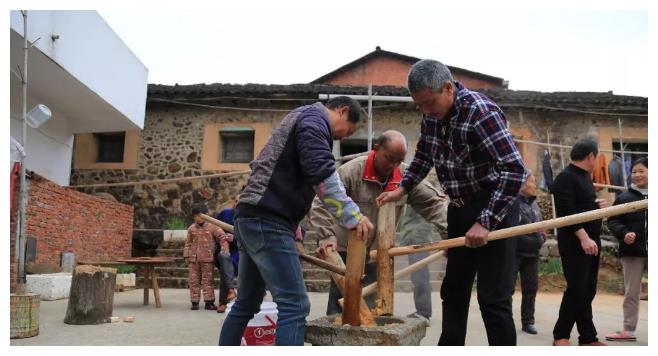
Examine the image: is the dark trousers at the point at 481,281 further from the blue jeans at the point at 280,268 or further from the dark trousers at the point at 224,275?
the dark trousers at the point at 224,275

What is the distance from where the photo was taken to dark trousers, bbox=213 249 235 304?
22.5 feet

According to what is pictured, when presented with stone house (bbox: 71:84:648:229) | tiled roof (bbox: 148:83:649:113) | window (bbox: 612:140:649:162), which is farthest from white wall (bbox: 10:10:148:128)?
window (bbox: 612:140:649:162)

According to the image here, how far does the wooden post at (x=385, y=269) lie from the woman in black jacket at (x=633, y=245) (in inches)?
103

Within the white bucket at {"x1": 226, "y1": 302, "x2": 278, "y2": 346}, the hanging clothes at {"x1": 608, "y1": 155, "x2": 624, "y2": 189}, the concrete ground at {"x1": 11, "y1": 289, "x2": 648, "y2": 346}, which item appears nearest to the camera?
A: the white bucket at {"x1": 226, "y1": 302, "x2": 278, "y2": 346}

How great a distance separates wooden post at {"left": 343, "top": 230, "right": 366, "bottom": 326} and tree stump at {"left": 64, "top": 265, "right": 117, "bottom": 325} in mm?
3471

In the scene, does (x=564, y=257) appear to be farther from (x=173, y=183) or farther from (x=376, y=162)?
(x=173, y=183)

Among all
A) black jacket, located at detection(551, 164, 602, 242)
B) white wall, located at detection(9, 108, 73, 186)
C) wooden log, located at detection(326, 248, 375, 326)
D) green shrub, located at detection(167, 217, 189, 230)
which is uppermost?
white wall, located at detection(9, 108, 73, 186)

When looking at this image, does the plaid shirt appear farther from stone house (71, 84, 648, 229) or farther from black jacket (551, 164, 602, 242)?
stone house (71, 84, 648, 229)

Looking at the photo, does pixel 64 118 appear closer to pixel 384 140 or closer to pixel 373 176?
pixel 373 176

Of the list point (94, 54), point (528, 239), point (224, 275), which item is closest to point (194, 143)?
point (94, 54)

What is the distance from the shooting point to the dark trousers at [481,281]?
2.68 m

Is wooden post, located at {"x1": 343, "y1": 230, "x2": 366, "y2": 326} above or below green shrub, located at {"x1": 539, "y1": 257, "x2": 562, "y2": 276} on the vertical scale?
above

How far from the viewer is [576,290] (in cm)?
393

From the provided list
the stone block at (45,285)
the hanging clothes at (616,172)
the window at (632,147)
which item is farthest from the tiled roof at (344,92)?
the stone block at (45,285)
